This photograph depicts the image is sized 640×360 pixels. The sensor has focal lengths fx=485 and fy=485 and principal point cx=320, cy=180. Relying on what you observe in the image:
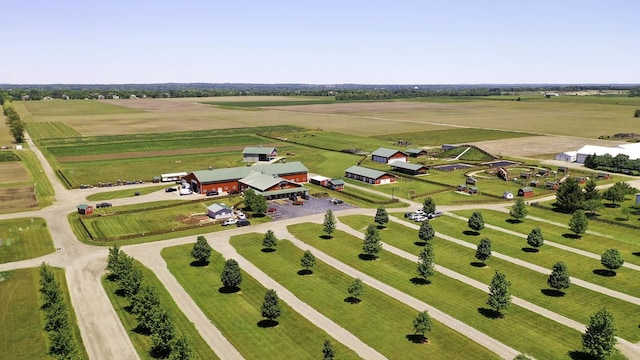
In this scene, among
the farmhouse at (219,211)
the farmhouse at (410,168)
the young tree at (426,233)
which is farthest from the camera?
the farmhouse at (410,168)

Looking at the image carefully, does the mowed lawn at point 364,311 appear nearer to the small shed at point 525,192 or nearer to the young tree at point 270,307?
the young tree at point 270,307

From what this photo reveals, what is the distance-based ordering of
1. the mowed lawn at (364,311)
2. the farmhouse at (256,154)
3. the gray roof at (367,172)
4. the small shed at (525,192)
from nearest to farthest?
the mowed lawn at (364,311)
the small shed at (525,192)
the gray roof at (367,172)
the farmhouse at (256,154)

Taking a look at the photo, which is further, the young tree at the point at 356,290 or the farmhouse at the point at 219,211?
the farmhouse at the point at 219,211

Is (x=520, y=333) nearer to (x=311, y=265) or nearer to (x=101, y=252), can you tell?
(x=311, y=265)

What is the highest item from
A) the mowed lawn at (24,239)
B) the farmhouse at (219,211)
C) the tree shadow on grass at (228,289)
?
the farmhouse at (219,211)

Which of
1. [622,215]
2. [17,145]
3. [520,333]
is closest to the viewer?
[520,333]

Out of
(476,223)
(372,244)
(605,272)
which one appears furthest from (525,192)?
(372,244)

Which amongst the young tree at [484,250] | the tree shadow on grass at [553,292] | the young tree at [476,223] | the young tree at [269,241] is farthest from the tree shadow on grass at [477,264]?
the young tree at [269,241]

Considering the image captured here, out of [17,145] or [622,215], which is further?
[17,145]

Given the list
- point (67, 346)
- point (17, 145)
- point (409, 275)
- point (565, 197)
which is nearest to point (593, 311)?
point (409, 275)
